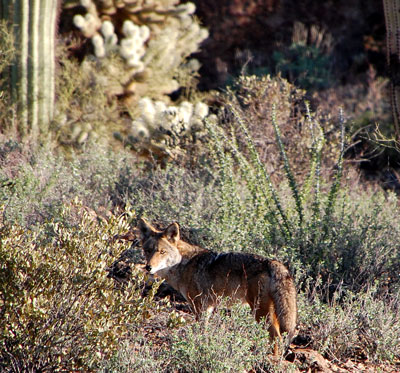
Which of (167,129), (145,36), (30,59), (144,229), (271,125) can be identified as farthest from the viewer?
(145,36)

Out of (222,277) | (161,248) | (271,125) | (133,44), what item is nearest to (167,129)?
(271,125)

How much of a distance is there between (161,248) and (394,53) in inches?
151

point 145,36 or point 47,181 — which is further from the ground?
point 47,181

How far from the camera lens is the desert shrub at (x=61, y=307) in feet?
12.7

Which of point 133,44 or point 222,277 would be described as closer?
point 222,277

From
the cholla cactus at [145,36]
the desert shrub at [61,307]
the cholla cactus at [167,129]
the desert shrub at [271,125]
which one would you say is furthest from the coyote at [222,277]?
the cholla cactus at [145,36]

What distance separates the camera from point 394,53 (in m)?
7.02

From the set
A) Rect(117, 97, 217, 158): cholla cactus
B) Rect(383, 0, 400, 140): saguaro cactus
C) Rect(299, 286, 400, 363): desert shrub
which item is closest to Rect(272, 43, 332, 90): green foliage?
Rect(117, 97, 217, 158): cholla cactus

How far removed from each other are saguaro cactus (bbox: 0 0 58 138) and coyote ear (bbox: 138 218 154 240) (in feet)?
17.8

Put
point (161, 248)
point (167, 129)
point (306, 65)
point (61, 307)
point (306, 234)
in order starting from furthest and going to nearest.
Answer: point (306, 65) → point (167, 129) → point (306, 234) → point (161, 248) → point (61, 307)

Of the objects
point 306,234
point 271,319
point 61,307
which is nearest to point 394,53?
point 306,234

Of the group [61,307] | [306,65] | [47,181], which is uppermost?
[61,307]

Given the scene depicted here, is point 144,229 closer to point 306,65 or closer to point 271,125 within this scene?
point 271,125

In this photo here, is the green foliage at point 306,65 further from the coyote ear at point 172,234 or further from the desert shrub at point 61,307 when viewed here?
the desert shrub at point 61,307
